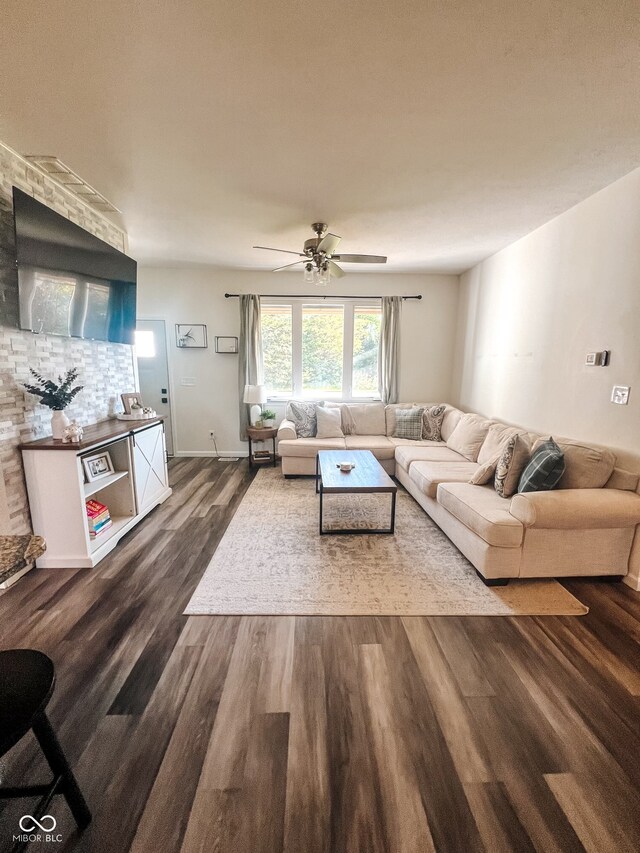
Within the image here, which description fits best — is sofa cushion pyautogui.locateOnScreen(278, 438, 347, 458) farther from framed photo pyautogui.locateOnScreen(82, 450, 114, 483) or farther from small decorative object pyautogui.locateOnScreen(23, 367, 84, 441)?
small decorative object pyautogui.locateOnScreen(23, 367, 84, 441)

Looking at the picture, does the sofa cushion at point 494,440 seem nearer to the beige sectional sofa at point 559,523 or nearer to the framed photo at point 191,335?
the beige sectional sofa at point 559,523

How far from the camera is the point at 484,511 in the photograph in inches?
86.7

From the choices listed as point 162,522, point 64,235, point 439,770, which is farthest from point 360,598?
point 64,235

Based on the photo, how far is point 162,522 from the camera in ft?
9.81

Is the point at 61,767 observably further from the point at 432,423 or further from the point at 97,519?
the point at 432,423

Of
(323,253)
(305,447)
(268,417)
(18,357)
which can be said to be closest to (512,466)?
(305,447)

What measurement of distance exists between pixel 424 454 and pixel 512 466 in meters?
1.26

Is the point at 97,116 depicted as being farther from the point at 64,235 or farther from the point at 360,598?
the point at 360,598

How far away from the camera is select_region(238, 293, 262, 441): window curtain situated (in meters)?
4.62

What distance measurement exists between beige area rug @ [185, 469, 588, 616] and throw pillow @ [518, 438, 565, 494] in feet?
2.09

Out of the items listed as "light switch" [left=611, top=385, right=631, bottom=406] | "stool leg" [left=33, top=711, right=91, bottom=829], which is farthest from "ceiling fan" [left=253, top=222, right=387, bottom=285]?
"stool leg" [left=33, top=711, right=91, bottom=829]

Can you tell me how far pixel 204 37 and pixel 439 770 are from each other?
9.54ft

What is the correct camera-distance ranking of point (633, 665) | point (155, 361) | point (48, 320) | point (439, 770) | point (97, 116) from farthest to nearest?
point (155, 361)
point (48, 320)
point (97, 116)
point (633, 665)
point (439, 770)

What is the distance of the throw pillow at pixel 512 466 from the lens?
95.3 inches
